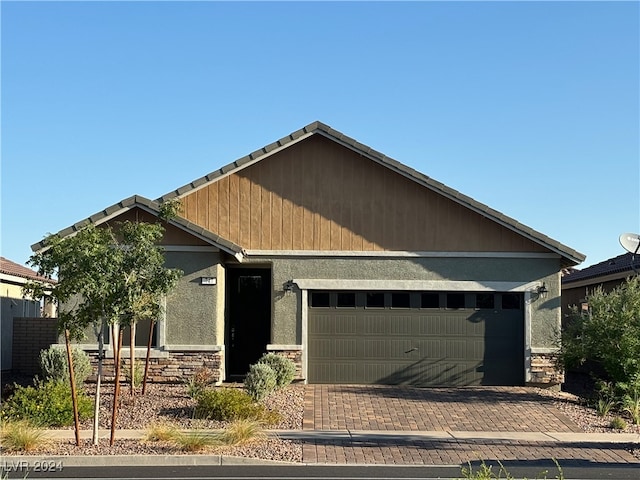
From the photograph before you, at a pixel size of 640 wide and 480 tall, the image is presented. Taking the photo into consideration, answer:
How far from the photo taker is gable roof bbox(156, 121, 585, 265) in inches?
763

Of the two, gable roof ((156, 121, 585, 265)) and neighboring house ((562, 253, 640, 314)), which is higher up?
gable roof ((156, 121, 585, 265))

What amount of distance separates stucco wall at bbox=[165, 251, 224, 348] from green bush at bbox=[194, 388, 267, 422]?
3357mm

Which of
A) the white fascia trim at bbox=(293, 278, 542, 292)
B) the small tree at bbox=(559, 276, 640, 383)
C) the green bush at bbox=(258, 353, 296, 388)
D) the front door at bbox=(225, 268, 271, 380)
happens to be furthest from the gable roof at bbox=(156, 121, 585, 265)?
the green bush at bbox=(258, 353, 296, 388)

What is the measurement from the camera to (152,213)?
1847cm

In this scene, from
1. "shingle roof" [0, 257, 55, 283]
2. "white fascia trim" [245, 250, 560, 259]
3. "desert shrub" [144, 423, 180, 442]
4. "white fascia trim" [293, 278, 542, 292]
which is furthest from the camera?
"shingle roof" [0, 257, 55, 283]

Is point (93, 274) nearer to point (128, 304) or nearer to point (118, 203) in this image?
point (128, 304)

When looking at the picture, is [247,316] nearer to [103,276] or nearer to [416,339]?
[416,339]

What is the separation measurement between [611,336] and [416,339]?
4.64 meters

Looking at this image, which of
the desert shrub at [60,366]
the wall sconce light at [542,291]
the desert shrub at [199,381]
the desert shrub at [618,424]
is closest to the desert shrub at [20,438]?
the desert shrub at [199,381]

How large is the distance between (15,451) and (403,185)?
11408mm

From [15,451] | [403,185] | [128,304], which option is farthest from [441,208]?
[15,451]

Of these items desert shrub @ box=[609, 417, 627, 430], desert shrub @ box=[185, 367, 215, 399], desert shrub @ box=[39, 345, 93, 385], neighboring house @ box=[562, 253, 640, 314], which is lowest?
desert shrub @ box=[609, 417, 627, 430]

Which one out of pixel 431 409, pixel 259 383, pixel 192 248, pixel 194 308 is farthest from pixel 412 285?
pixel 192 248

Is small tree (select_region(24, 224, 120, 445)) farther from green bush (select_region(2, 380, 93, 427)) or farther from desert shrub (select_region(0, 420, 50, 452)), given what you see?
green bush (select_region(2, 380, 93, 427))
